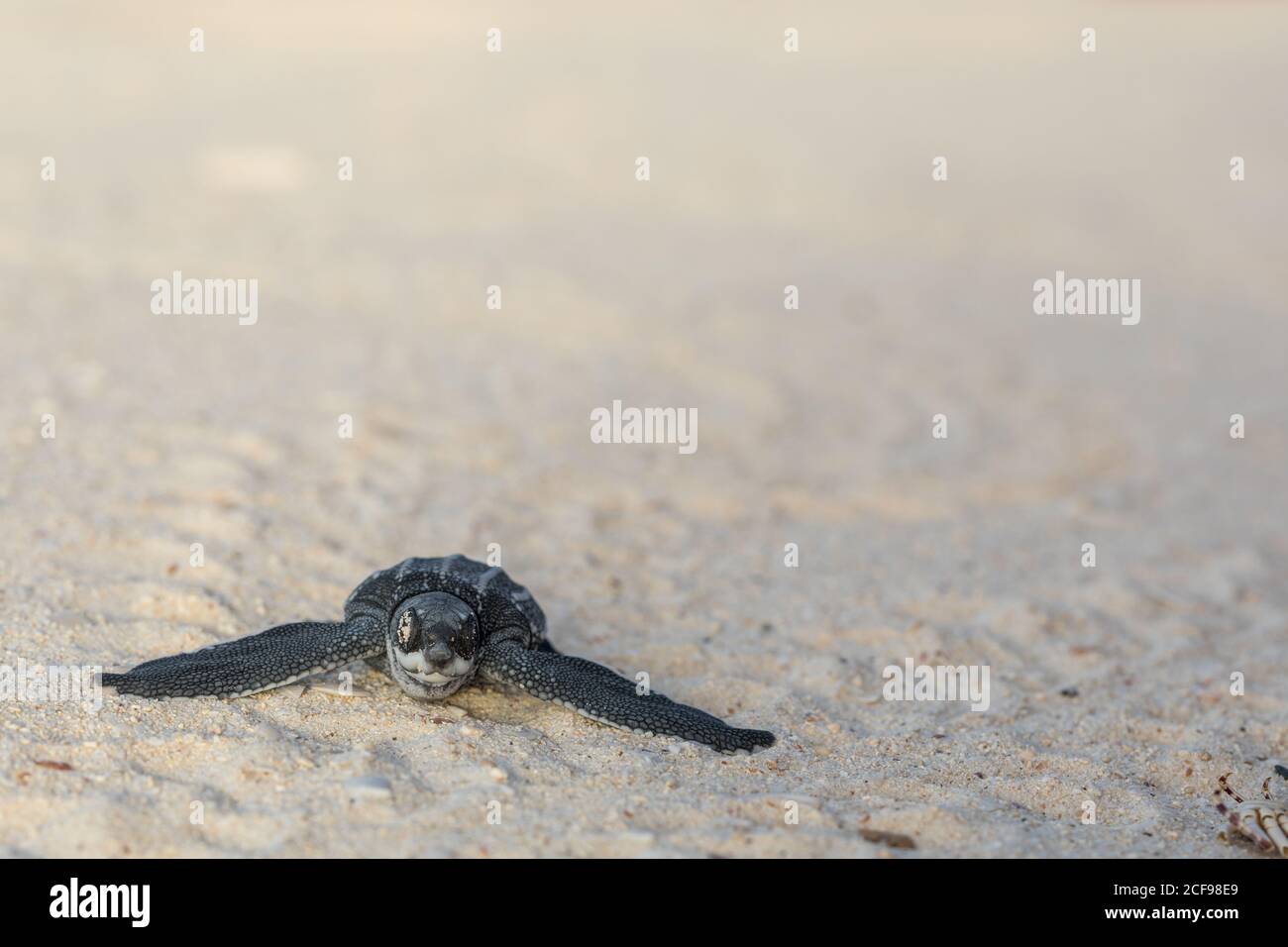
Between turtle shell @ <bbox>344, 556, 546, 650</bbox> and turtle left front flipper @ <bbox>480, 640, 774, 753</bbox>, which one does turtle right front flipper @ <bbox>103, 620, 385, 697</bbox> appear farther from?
turtle left front flipper @ <bbox>480, 640, 774, 753</bbox>

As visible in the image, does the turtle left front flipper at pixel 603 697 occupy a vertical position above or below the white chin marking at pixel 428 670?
below

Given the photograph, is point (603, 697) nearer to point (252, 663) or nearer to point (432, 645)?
point (432, 645)

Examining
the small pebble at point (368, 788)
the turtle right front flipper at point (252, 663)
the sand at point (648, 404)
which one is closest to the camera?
the small pebble at point (368, 788)

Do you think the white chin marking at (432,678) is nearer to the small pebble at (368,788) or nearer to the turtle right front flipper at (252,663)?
the turtle right front flipper at (252,663)

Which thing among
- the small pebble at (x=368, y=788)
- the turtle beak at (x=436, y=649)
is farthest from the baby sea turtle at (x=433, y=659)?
the small pebble at (x=368, y=788)

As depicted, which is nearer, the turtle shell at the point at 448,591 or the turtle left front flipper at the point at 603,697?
the turtle left front flipper at the point at 603,697

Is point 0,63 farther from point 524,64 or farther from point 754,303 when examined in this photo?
point 754,303

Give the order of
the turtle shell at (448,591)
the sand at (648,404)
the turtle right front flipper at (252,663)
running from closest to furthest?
1. the sand at (648,404)
2. the turtle right front flipper at (252,663)
3. the turtle shell at (448,591)
